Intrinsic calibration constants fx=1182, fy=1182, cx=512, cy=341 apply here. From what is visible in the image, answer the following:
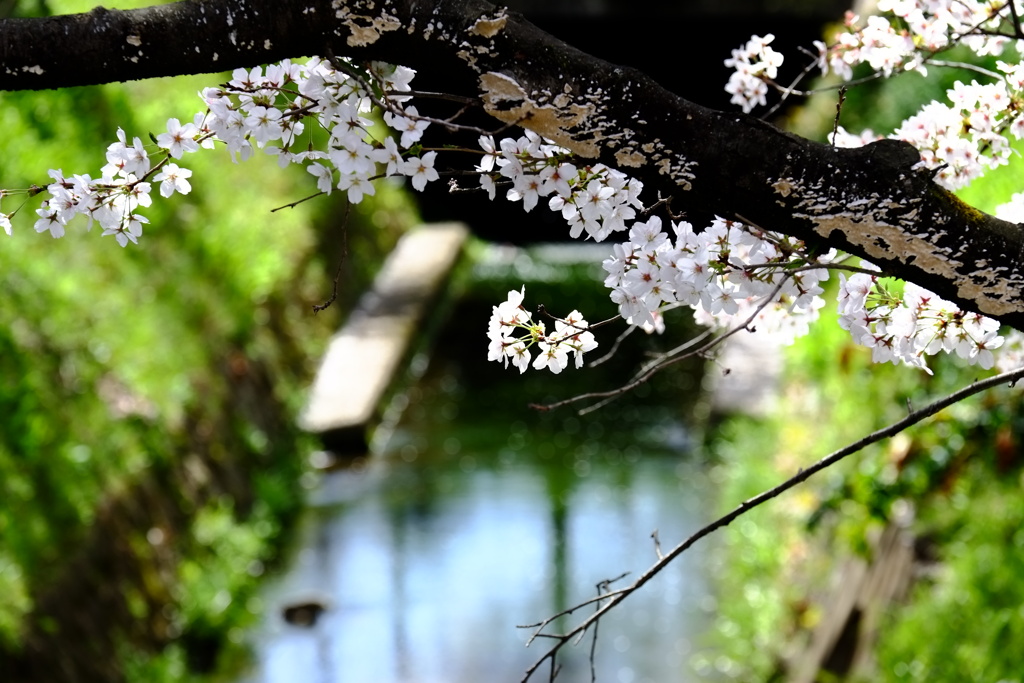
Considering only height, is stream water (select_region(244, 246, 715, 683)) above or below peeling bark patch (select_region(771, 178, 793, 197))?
below

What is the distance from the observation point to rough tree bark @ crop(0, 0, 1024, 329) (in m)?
1.54

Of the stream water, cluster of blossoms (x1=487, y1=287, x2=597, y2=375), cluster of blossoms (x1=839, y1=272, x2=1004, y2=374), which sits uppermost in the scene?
cluster of blossoms (x1=839, y1=272, x2=1004, y2=374)

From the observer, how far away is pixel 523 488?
643 centimetres

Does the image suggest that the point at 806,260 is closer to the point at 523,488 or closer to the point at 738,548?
the point at 738,548

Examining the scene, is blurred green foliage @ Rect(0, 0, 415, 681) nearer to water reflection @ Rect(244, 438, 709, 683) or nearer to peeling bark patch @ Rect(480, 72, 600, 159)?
water reflection @ Rect(244, 438, 709, 683)

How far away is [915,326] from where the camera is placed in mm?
1812

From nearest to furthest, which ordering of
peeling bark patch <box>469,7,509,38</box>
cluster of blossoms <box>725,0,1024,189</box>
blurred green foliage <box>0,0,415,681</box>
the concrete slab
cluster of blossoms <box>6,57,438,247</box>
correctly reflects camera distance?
1. peeling bark patch <box>469,7,509,38</box>
2. cluster of blossoms <box>6,57,438,247</box>
3. cluster of blossoms <box>725,0,1024,189</box>
4. blurred green foliage <box>0,0,415,681</box>
5. the concrete slab

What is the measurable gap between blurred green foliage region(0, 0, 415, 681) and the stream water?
0.37 metres

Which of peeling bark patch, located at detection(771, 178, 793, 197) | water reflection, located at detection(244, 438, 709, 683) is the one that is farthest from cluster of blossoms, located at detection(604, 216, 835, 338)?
water reflection, located at detection(244, 438, 709, 683)

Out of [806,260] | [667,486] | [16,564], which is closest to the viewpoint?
[806,260]

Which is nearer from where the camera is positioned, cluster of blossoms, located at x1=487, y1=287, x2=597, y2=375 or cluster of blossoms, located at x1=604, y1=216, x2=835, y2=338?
cluster of blossoms, located at x1=604, y1=216, x2=835, y2=338

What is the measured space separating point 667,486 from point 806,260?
4.83 meters

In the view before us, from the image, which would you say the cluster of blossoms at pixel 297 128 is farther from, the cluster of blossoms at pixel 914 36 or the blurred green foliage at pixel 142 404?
the blurred green foliage at pixel 142 404

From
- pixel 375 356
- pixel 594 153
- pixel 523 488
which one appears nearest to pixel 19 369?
pixel 523 488
